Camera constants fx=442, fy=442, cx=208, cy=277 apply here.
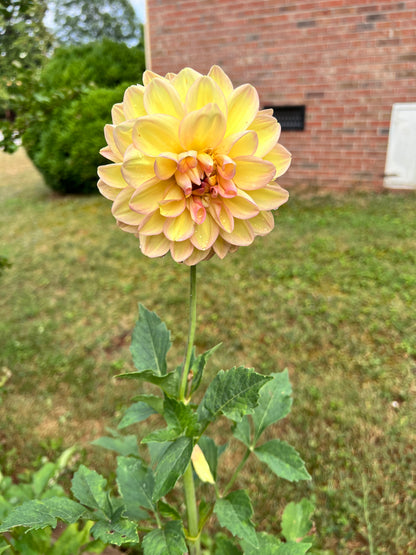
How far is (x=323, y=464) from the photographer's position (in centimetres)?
212

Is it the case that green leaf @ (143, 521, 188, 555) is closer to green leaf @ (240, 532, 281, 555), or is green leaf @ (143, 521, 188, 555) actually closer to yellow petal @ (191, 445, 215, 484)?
yellow petal @ (191, 445, 215, 484)

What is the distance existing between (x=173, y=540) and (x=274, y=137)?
847 mm

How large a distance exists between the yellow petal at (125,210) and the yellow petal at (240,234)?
15 cm

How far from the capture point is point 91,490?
103cm

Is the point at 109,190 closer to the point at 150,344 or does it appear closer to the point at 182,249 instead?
the point at 182,249

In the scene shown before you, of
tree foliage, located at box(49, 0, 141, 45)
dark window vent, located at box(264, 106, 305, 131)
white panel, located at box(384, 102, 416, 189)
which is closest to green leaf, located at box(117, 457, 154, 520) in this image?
white panel, located at box(384, 102, 416, 189)

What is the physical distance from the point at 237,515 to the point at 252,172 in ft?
2.54

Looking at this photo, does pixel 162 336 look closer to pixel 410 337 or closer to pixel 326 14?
pixel 410 337

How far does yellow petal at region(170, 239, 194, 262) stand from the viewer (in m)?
0.74

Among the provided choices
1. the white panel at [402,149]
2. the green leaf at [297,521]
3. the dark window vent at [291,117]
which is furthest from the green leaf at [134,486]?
the dark window vent at [291,117]

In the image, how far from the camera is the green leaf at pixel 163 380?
2.61 ft

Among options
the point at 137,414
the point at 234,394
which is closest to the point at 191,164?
the point at 234,394

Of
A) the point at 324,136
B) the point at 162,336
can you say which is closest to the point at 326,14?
the point at 324,136

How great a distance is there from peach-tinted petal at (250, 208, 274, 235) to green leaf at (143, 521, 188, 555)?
671 mm
